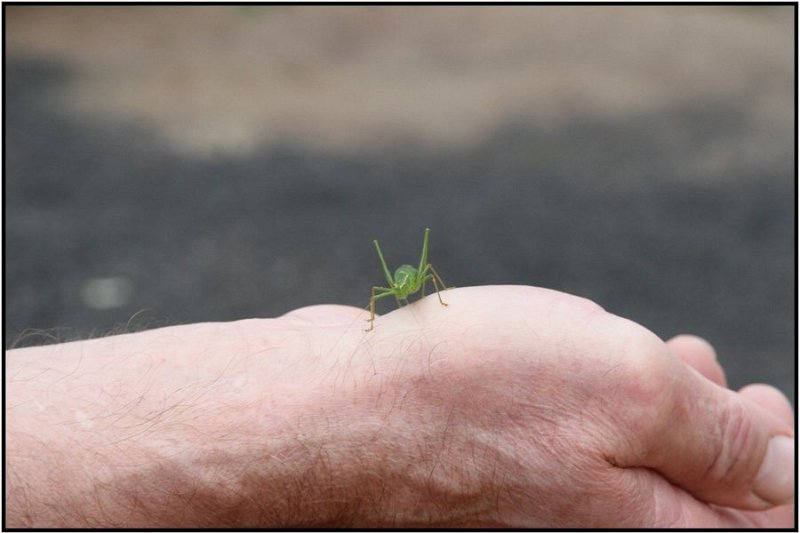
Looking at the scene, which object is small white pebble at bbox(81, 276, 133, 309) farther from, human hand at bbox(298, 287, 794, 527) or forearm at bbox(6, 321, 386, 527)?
human hand at bbox(298, 287, 794, 527)

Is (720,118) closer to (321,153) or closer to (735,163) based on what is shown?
(735,163)

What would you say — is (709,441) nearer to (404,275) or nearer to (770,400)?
(770,400)

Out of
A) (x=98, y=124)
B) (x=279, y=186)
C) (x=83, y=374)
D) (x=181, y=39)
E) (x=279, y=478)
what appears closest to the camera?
(x=279, y=478)

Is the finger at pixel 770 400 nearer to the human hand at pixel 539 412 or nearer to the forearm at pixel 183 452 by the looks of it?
the human hand at pixel 539 412

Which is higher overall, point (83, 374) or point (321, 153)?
point (321, 153)

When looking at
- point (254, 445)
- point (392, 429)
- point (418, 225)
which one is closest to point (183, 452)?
point (254, 445)

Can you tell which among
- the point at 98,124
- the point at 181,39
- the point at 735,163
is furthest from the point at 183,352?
the point at 181,39
